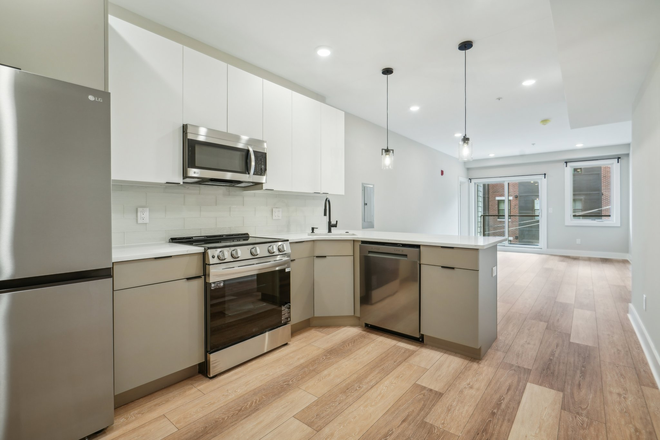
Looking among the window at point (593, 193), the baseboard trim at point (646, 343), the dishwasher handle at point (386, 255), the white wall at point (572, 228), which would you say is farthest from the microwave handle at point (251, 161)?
the window at point (593, 193)

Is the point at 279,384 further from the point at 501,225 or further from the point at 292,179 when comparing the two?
the point at 501,225

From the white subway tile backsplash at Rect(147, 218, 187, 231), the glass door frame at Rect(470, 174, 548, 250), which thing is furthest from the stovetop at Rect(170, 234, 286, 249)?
the glass door frame at Rect(470, 174, 548, 250)

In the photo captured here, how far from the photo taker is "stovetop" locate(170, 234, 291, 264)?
2131mm

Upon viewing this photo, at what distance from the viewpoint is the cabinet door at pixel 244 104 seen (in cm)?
256

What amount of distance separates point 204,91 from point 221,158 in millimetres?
516

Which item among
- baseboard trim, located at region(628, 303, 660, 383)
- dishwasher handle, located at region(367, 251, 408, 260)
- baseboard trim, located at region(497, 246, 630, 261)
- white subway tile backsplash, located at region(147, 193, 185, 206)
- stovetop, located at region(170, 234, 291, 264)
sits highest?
white subway tile backsplash, located at region(147, 193, 185, 206)

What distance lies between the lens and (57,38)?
152 centimetres

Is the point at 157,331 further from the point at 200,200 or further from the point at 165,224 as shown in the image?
the point at 200,200

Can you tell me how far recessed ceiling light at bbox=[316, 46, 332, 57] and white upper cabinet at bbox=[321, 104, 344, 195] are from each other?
1.88 ft

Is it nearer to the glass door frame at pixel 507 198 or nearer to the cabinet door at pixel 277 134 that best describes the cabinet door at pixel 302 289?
the cabinet door at pixel 277 134

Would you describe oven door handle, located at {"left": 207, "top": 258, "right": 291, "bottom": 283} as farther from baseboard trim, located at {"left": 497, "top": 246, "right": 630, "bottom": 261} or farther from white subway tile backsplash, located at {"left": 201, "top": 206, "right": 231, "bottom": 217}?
baseboard trim, located at {"left": 497, "top": 246, "right": 630, "bottom": 261}

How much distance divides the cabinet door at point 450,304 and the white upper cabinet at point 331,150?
4.83 feet

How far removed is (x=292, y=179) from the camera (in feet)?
10.1

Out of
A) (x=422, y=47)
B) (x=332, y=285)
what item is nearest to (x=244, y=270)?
(x=332, y=285)
